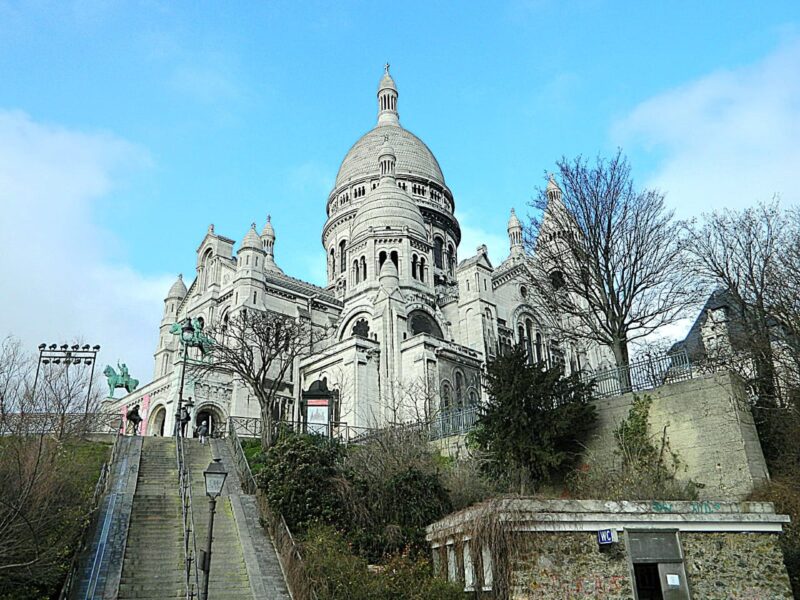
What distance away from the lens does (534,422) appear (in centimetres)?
2153

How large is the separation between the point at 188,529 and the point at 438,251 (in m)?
47.7

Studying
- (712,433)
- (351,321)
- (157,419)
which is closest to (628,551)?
(712,433)

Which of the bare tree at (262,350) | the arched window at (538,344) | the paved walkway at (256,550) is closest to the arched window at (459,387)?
the bare tree at (262,350)

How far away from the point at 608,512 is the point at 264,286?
36.6 metres

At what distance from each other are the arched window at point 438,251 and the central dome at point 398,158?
23.3ft

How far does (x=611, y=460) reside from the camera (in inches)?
837

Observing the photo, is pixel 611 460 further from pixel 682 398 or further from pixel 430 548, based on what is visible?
pixel 430 548

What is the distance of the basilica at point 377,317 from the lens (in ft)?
132

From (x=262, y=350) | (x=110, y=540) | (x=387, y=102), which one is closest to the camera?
(x=110, y=540)

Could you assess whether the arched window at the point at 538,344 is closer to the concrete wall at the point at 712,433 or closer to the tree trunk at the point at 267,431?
the tree trunk at the point at 267,431

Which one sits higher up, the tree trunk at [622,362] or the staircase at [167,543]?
the tree trunk at [622,362]

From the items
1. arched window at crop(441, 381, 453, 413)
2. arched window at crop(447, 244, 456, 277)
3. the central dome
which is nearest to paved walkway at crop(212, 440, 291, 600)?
arched window at crop(441, 381, 453, 413)

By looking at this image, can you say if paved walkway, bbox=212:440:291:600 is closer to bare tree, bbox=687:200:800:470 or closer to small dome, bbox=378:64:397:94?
bare tree, bbox=687:200:800:470

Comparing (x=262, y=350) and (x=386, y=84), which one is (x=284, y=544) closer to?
(x=262, y=350)
